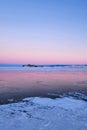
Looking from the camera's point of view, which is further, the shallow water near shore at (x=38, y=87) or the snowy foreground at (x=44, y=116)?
the shallow water near shore at (x=38, y=87)

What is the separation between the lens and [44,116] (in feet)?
22.1

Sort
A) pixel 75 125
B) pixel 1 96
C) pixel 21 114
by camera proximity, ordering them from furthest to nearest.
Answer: pixel 1 96 < pixel 21 114 < pixel 75 125

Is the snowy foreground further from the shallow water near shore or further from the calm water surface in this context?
the calm water surface

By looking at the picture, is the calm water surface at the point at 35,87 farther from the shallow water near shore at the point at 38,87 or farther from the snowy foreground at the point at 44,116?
the snowy foreground at the point at 44,116

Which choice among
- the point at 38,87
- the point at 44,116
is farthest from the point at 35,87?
the point at 44,116

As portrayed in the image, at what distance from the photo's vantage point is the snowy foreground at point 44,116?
5.74 meters

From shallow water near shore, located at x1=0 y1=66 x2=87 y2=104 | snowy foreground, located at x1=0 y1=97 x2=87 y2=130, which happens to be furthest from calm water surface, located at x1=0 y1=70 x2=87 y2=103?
snowy foreground, located at x1=0 y1=97 x2=87 y2=130

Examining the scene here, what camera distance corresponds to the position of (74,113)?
23.5 feet

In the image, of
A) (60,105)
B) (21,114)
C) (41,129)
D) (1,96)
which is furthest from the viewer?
(1,96)

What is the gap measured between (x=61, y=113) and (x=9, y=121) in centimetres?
210

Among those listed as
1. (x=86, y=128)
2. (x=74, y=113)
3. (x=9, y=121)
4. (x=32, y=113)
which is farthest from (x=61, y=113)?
(x=9, y=121)

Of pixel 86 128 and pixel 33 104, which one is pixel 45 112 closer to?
pixel 33 104

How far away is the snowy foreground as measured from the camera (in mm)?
5745

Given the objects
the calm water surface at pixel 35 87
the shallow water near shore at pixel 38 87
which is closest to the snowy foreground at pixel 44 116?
the shallow water near shore at pixel 38 87
